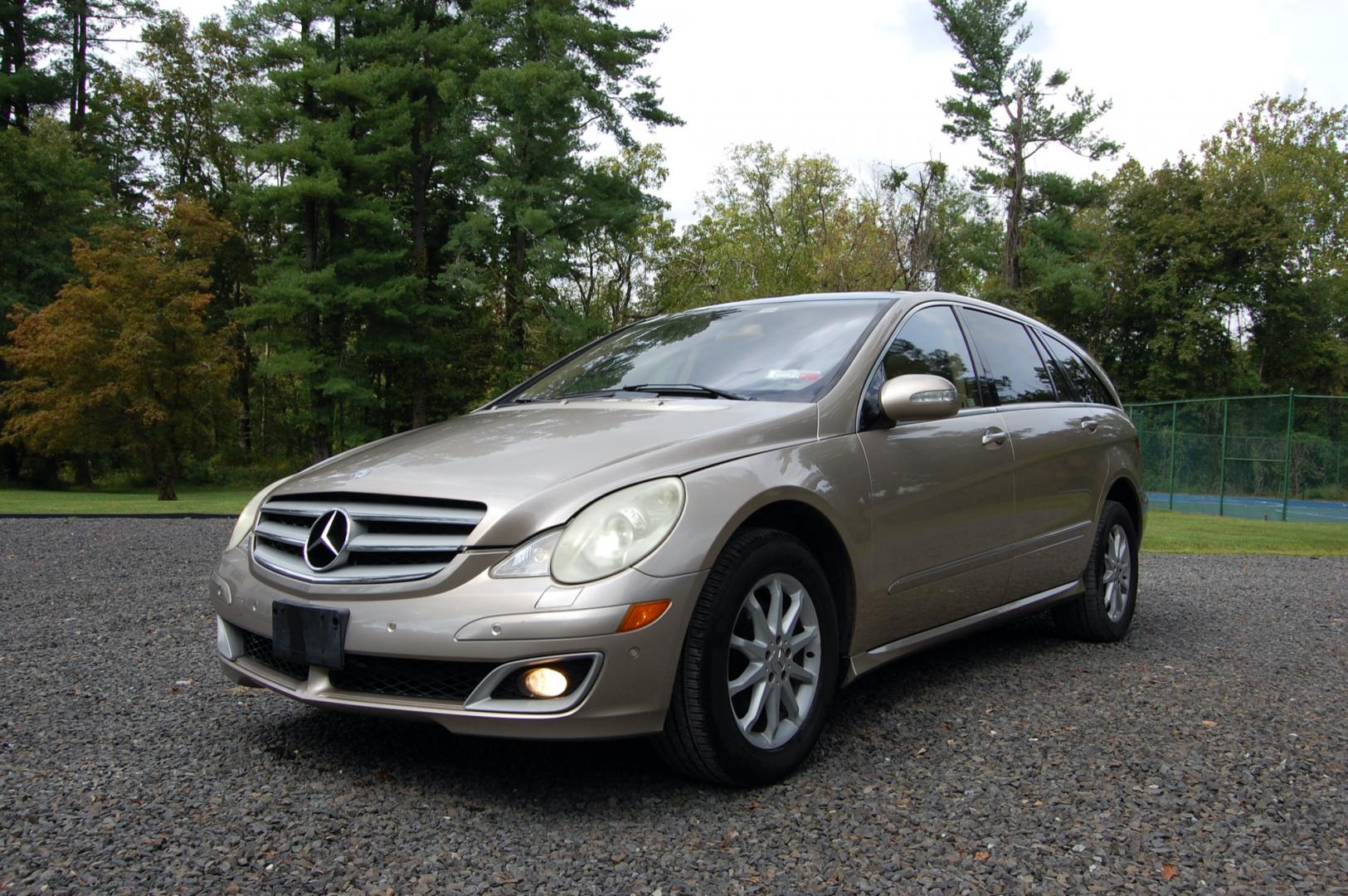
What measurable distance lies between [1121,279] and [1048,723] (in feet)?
135

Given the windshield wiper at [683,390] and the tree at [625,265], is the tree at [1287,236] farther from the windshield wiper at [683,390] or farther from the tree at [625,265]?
the windshield wiper at [683,390]

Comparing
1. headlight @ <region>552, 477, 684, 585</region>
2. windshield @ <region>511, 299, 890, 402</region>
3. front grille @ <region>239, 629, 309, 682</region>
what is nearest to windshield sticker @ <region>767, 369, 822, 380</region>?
windshield @ <region>511, 299, 890, 402</region>

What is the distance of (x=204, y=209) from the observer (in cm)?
3244

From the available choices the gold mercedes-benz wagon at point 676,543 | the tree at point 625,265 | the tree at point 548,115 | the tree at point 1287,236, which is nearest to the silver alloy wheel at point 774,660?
the gold mercedes-benz wagon at point 676,543

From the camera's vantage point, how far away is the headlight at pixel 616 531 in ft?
8.79

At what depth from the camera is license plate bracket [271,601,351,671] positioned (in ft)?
9.22

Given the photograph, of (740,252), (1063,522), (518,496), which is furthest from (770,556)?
(740,252)

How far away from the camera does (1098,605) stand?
510 centimetres

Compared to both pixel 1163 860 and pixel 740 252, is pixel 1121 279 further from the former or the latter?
pixel 1163 860

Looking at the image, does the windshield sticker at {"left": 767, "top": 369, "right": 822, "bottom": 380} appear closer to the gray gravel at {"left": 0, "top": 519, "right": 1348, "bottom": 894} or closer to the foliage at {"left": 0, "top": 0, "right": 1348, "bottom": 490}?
the gray gravel at {"left": 0, "top": 519, "right": 1348, "bottom": 894}

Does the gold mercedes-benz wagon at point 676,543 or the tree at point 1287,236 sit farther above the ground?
the tree at point 1287,236

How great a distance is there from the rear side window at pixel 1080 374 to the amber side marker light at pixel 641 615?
3.35 meters

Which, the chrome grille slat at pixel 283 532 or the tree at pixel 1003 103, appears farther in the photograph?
the tree at pixel 1003 103

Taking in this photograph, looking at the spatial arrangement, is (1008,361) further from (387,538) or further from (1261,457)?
(1261,457)
